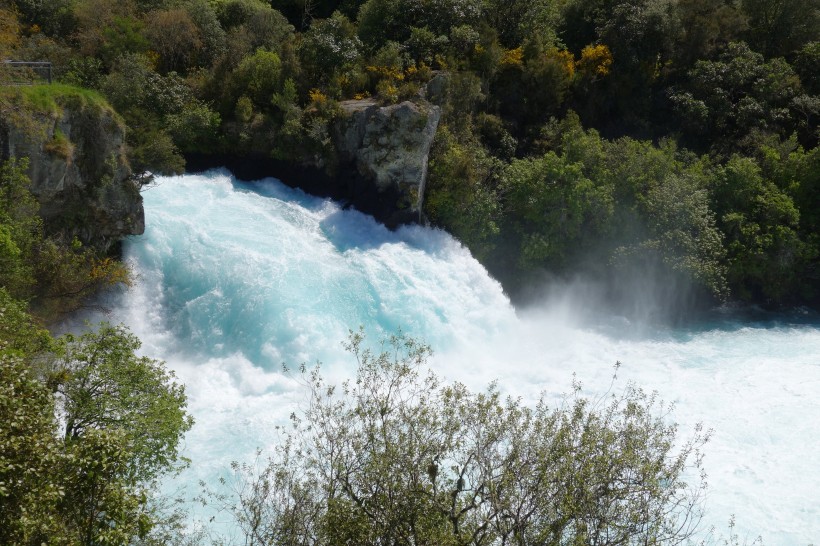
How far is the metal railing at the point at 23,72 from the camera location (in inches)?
824

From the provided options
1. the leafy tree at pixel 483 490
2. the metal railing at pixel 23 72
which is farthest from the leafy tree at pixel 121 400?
the metal railing at pixel 23 72

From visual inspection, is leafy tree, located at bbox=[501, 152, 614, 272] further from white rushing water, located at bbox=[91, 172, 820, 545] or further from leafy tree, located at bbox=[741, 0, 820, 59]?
leafy tree, located at bbox=[741, 0, 820, 59]

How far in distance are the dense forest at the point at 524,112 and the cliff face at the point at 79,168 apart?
0.76 metres

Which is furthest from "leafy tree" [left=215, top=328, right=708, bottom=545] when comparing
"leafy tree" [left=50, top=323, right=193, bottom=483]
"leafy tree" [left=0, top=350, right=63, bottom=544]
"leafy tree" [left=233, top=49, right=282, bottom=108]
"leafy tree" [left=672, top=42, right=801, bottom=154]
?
"leafy tree" [left=672, top=42, right=801, bottom=154]

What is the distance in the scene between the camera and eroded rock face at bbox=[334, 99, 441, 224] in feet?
97.3

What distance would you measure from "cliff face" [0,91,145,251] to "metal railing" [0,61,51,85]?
1.35m

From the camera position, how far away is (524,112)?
37.4m

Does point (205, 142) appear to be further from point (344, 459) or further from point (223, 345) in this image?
point (344, 459)

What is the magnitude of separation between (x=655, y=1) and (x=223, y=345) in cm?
3093

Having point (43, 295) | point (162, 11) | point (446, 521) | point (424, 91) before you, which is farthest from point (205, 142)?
point (446, 521)

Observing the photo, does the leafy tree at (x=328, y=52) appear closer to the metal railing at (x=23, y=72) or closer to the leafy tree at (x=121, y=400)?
the metal railing at (x=23, y=72)

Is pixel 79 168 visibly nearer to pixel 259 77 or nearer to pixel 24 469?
pixel 259 77

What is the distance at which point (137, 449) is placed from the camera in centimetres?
1332

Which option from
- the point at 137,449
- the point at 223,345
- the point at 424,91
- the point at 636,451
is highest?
the point at 424,91
